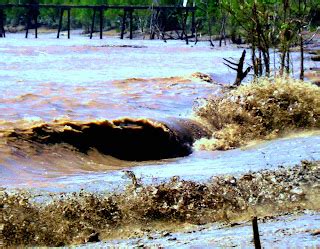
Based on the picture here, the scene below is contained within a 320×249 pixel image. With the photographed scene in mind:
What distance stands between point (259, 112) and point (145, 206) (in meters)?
7.73

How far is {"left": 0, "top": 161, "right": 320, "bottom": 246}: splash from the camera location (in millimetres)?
7443

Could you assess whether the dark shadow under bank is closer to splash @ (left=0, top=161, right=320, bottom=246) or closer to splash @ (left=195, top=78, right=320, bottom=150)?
splash @ (left=195, top=78, right=320, bottom=150)

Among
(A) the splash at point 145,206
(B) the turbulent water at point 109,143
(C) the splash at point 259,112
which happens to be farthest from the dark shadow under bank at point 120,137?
(A) the splash at point 145,206

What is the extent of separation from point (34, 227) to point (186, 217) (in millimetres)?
1462

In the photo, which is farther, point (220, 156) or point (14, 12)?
point (14, 12)

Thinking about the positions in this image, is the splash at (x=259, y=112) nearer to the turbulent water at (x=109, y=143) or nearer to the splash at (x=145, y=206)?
the turbulent water at (x=109, y=143)

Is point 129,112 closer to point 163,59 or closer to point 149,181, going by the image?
point 149,181

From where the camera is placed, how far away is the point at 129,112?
677 inches

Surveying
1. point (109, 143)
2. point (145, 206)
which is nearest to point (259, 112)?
point (109, 143)

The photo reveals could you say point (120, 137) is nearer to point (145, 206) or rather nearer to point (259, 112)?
point (259, 112)

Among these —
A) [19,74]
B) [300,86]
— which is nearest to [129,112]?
[300,86]

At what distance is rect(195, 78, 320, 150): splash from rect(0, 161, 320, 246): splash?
213 inches

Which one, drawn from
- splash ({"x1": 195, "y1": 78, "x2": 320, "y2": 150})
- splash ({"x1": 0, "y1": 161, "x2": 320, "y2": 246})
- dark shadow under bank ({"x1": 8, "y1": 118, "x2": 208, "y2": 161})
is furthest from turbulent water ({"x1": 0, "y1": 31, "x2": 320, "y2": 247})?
splash ({"x1": 0, "y1": 161, "x2": 320, "y2": 246})

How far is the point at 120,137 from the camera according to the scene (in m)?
13.3
